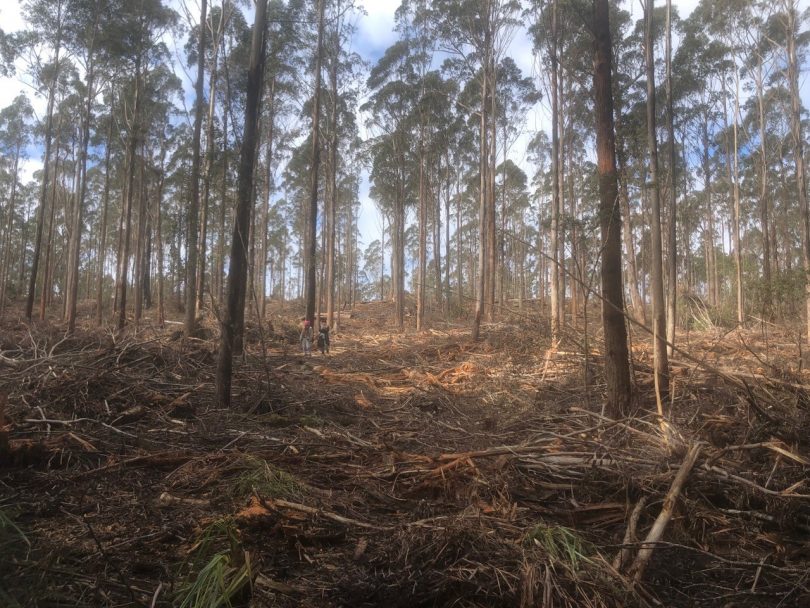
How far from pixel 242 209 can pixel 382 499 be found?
15.1 feet

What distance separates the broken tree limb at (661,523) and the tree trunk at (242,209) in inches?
216

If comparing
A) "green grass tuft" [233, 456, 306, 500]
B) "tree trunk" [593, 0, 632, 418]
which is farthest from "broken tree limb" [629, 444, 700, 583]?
"tree trunk" [593, 0, 632, 418]

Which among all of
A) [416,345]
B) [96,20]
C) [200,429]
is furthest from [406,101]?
[200,429]

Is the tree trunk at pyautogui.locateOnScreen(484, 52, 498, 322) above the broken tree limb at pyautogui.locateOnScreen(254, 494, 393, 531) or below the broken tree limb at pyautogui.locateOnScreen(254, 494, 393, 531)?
above

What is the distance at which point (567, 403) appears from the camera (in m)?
7.37

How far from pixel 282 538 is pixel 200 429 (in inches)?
115

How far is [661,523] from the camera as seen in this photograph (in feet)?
9.48

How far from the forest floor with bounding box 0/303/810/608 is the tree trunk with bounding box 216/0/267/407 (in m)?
0.61

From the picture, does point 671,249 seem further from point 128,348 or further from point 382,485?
point 128,348

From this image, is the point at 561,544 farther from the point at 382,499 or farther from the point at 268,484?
the point at 268,484

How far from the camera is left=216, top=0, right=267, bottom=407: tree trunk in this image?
21.8 feet

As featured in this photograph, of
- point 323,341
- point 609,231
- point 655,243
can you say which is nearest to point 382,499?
point 609,231

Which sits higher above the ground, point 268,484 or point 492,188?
point 492,188

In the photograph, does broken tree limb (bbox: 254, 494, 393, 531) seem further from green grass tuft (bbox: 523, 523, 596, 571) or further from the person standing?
the person standing
